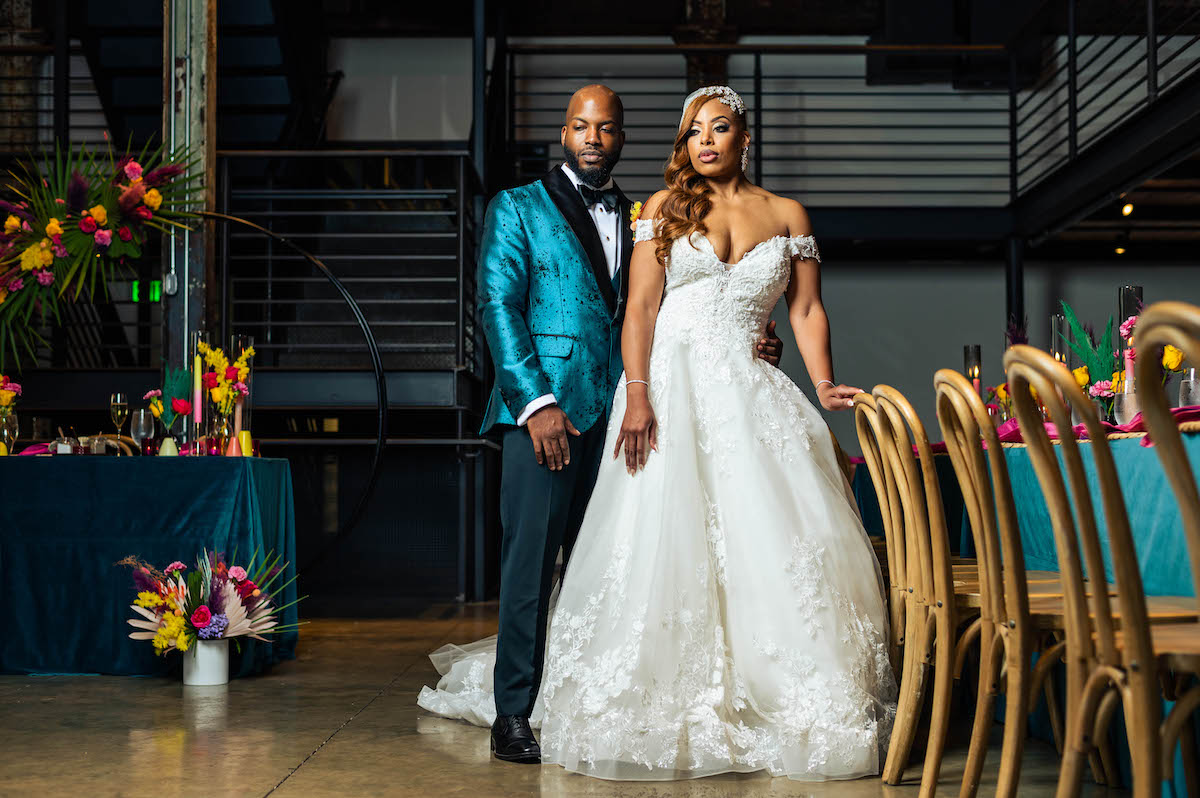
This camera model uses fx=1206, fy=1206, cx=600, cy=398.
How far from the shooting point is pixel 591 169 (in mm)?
2812

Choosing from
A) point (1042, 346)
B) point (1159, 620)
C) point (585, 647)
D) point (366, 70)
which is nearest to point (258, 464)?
point (585, 647)

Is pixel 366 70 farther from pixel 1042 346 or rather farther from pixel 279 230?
pixel 1042 346

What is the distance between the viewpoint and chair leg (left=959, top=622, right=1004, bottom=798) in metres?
2.00

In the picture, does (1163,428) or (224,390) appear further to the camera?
(224,390)

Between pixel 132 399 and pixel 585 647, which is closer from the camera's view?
pixel 585 647

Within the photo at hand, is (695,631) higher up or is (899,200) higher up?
(899,200)

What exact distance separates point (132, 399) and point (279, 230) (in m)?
2.21

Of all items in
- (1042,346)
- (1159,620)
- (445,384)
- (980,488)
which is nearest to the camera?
(1159,620)

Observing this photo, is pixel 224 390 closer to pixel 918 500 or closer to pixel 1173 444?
pixel 918 500

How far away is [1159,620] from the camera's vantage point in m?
1.80

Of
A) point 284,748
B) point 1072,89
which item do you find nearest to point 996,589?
point 284,748

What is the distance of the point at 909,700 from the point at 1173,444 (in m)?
1.18

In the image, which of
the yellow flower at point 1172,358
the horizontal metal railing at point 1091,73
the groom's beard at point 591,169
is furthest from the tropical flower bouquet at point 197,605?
the horizontal metal railing at point 1091,73

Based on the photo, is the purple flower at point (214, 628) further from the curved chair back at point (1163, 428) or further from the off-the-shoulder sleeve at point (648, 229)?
the curved chair back at point (1163, 428)
